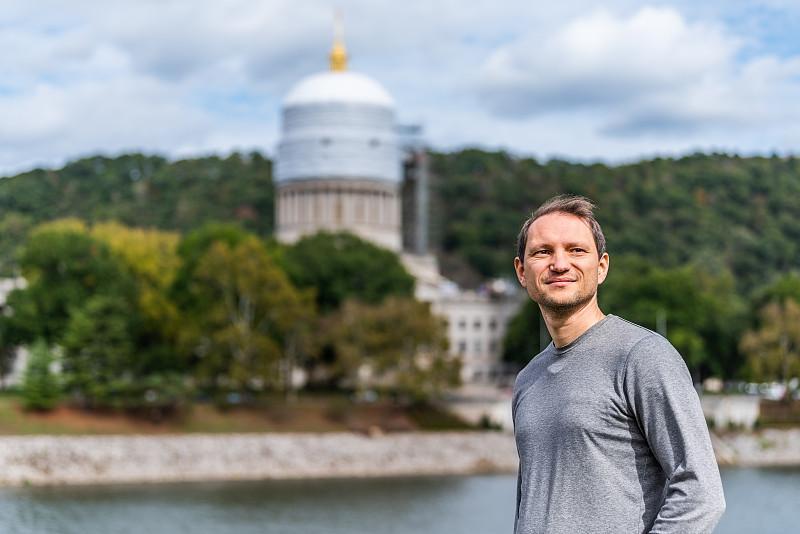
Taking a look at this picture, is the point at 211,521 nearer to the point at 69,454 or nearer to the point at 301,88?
the point at 69,454

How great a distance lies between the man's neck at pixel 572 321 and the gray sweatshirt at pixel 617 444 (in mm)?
54

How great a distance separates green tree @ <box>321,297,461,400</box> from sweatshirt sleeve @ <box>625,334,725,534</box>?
55.9 meters

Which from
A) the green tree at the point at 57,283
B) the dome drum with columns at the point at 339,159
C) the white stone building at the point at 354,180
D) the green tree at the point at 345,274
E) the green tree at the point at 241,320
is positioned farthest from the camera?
the dome drum with columns at the point at 339,159

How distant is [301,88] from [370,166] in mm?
8219

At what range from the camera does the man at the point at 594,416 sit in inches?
192

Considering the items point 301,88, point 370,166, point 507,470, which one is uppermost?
point 301,88

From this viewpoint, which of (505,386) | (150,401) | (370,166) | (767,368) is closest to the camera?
(150,401)

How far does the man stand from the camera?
4.88 meters

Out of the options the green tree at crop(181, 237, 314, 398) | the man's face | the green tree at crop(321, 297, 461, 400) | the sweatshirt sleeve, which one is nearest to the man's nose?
the man's face

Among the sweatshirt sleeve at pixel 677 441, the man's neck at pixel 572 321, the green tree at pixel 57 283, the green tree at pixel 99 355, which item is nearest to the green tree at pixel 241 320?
the green tree at pixel 99 355

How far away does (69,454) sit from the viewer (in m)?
52.4

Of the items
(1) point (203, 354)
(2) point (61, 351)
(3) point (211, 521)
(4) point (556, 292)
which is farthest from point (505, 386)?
(4) point (556, 292)

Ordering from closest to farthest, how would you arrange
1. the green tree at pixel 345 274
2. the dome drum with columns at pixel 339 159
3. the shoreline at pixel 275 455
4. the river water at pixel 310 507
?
the river water at pixel 310 507 < the shoreline at pixel 275 455 < the green tree at pixel 345 274 < the dome drum with columns at pixel 339 159

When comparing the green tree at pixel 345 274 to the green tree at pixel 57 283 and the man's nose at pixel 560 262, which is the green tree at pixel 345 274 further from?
the man's nose at pixel 560 262
